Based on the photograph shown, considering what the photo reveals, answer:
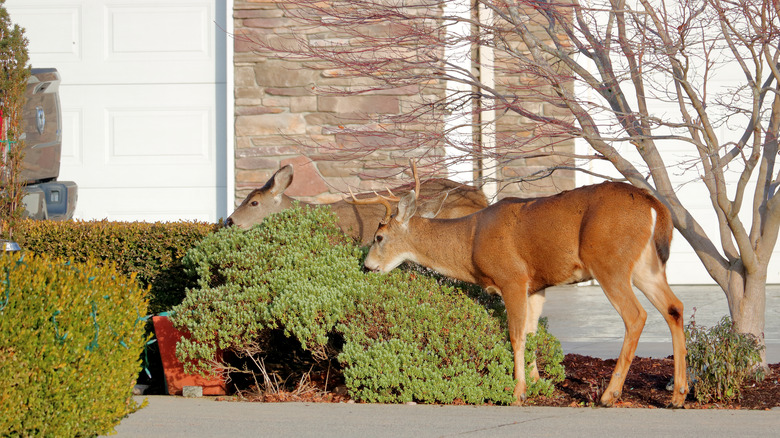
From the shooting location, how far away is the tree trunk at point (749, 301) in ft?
23.0

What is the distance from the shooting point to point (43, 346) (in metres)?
4.45

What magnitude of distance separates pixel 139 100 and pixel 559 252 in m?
8.51

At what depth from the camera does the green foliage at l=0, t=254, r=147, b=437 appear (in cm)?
437

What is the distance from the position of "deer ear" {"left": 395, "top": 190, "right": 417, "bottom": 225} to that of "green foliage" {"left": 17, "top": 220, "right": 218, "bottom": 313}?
2076 mm

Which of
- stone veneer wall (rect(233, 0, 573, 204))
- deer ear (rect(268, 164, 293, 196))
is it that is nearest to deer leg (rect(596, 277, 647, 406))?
deer ear (rect(268, 164, 293, 196))

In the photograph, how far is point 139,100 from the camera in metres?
13.4

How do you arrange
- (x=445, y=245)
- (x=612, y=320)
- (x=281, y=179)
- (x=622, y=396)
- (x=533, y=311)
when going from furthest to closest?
(x=612, y=320) < (x=281, y=179) < (x=445, y=245) < (x=533, y=311) < (x=622, y=396)

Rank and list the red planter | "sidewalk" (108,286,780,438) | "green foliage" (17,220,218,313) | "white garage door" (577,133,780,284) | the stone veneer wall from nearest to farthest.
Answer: "sidewalk" (108,286,780,438) < the red planter < "green foliage" (17,220,218,313) < the stone veneer wall < "white garage door" (577,133,780,284)

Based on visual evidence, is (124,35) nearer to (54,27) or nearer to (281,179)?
(54,27)

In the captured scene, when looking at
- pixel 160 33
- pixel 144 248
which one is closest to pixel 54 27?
pixel 160 33

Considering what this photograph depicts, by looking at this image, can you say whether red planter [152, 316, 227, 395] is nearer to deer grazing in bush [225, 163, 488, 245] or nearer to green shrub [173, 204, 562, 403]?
green shrub [173, 204, 562, 403]

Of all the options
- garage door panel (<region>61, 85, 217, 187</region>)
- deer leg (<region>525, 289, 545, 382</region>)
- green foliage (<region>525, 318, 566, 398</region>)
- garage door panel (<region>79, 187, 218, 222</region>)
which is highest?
garage door panel (<region>61, 85, 217, 187</region>)

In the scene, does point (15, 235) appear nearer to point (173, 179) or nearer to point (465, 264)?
point (465, 264)

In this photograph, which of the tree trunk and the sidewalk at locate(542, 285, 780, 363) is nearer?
the tree trunk
